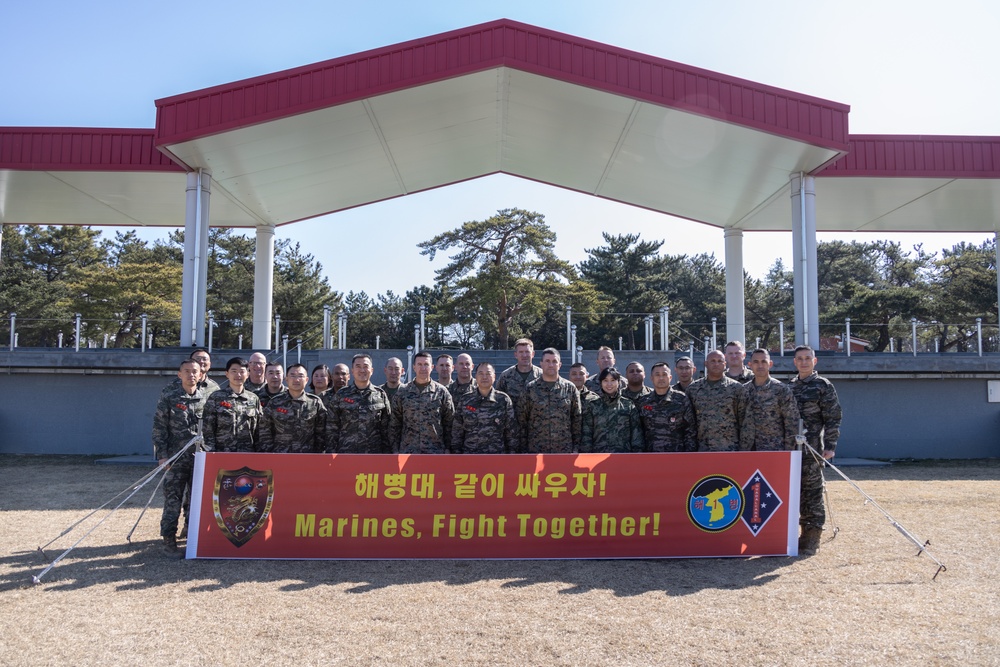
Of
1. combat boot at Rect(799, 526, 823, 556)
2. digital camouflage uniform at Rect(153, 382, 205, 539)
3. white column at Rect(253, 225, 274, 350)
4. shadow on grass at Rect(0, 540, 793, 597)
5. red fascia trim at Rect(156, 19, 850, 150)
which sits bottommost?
shadow on grass at Rect(0, 540, 793, 597)

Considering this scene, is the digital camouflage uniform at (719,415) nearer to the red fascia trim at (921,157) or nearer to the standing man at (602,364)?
the standing man at (602,364)

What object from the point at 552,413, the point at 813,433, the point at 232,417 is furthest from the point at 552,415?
the point at 232,417

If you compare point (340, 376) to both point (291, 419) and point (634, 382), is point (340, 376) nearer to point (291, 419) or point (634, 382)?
point (291, 419)

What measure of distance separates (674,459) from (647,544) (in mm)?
749

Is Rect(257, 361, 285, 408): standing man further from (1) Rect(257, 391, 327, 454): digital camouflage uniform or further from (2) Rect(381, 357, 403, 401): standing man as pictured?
(2) Rect(381, 357, 403, 401): standing man

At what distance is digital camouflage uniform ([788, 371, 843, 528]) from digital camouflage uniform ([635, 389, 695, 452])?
1026mm

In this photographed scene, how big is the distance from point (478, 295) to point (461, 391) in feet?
62.1

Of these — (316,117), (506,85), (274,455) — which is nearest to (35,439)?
(316,117)

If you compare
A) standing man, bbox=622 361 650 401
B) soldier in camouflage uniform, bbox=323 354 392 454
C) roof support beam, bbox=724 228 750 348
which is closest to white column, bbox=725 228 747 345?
roof support beam, bbox=724 228 750 348

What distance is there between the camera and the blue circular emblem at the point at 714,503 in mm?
5465

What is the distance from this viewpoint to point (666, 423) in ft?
20.1

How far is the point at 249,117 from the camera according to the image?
11484 mm

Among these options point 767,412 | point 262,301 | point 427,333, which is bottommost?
point 767,412

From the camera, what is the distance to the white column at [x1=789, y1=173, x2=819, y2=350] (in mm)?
12492
